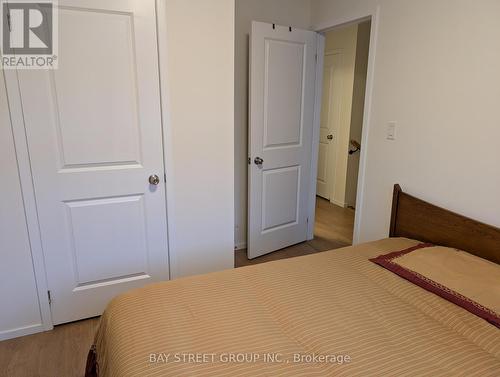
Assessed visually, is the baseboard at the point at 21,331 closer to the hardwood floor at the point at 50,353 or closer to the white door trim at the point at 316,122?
the hardwood floor at the point at 50,353

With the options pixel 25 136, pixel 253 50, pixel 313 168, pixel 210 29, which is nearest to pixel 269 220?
pixel 313 168

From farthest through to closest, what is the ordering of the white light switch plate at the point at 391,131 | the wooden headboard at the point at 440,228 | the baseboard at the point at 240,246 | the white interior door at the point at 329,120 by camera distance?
the white interior door at the point at 329,120
the baseboard at the point at 240,246
the white light switch plate at the point at 391,131
the wooden headboard at the point at 440,228

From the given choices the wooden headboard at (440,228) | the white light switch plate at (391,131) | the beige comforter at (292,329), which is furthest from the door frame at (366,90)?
the beige comforter at (292,329)

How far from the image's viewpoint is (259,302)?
4.71ft

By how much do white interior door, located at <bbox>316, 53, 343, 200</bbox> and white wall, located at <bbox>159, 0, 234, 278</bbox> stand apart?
8.58 feet

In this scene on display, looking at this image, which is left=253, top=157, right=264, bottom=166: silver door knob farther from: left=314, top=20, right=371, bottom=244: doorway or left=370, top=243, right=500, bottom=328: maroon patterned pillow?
left=370, top=243, right=500, bottom=328: maroon patterned pillow

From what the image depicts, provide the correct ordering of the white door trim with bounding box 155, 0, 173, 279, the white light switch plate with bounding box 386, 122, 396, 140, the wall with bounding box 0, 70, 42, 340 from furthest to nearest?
the white light switch plate with bounding box 386, 122, 396, 140
the white door trim with bounding box 155, 0, 173, 279
the wall with bounding box 0, 70, 42, 340

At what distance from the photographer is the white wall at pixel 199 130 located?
2.13 meters

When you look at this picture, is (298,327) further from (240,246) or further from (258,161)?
(240,246)

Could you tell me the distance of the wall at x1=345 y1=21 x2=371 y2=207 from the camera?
4.15 metres

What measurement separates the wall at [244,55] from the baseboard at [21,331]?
5.52ft

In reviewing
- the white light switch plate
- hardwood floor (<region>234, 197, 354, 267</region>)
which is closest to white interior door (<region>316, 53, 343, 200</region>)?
hardwood floor (<region>234, 197, 354, 267</region>)

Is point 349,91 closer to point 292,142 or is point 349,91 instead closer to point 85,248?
point 292,142

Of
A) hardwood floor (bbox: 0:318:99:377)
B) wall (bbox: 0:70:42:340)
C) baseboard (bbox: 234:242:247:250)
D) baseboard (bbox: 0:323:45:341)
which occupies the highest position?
wall (bbox: 0:70:42:340)
